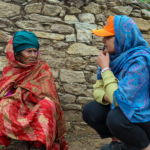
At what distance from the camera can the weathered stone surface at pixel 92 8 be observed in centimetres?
276

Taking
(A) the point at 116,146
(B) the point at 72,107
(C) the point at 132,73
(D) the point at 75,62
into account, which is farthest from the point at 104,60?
(B) the point at 72,107

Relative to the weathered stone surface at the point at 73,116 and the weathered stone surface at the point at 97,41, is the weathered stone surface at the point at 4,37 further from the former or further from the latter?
the weathered stone surface at the point at 73,116

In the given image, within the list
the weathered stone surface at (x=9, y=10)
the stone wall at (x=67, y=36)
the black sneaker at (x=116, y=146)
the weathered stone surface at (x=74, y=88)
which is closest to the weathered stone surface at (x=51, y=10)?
the stone wall at (x=67, y=36)

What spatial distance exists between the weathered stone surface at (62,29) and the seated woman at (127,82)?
1.04m

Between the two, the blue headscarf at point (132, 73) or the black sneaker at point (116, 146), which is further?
the black sneaker at point (116, 146)

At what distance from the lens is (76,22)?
8.98 feet

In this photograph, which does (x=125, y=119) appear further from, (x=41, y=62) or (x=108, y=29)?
(x=41, y=62)

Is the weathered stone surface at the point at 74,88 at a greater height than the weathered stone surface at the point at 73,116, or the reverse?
the weathered stone surface at the point at 74,88

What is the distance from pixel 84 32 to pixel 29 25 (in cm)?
88

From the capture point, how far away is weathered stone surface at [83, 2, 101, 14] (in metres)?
2.76

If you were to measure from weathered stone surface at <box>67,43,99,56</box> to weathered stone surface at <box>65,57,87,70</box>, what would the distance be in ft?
0.30

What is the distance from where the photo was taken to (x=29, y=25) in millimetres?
2641

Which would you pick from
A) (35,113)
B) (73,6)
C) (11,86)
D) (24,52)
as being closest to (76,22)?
(73,6)

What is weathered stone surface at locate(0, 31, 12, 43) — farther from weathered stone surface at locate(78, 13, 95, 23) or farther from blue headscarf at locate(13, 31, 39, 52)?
weathered stone surface at locate(78, 13, 95, 23)
